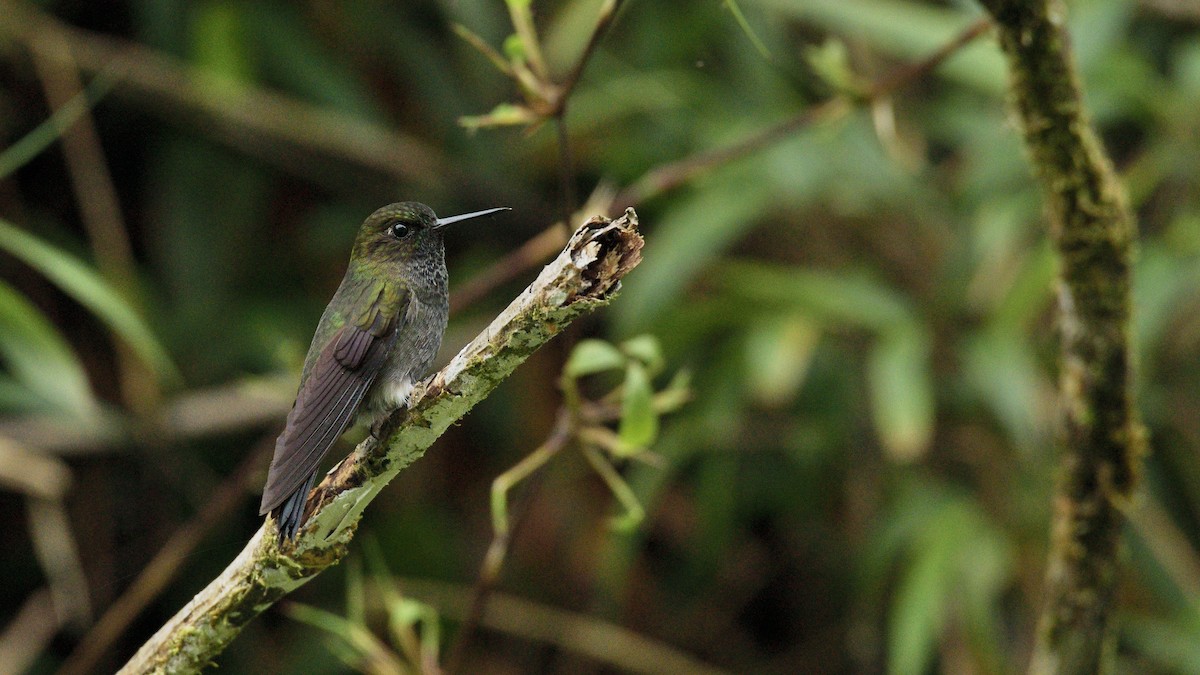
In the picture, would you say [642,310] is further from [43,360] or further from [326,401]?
[326,401]

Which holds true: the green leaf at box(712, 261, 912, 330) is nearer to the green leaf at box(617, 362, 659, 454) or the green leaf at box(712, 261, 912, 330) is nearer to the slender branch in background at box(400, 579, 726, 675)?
the slender branch in background at box(400, 579, 726, 675)

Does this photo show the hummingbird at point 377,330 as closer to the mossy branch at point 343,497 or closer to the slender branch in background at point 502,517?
the mossy branch at point 343,497

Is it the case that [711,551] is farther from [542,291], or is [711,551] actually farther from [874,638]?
[542,291]

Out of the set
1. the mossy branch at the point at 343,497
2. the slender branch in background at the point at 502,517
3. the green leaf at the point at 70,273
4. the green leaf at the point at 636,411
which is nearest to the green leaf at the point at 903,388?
the slender branch in background at the point at 502,517

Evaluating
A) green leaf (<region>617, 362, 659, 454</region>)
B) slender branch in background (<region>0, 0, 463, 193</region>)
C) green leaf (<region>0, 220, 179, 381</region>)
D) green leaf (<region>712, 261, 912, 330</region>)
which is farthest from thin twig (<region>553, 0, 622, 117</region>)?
slender branch in background (<region>0, 0, 463, 193</region>)

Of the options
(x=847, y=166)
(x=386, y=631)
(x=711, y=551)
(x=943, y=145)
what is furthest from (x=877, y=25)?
(x=386, y=631)

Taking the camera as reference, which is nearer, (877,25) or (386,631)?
(877,25)

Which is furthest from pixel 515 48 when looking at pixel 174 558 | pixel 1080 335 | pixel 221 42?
pixel 221 42
